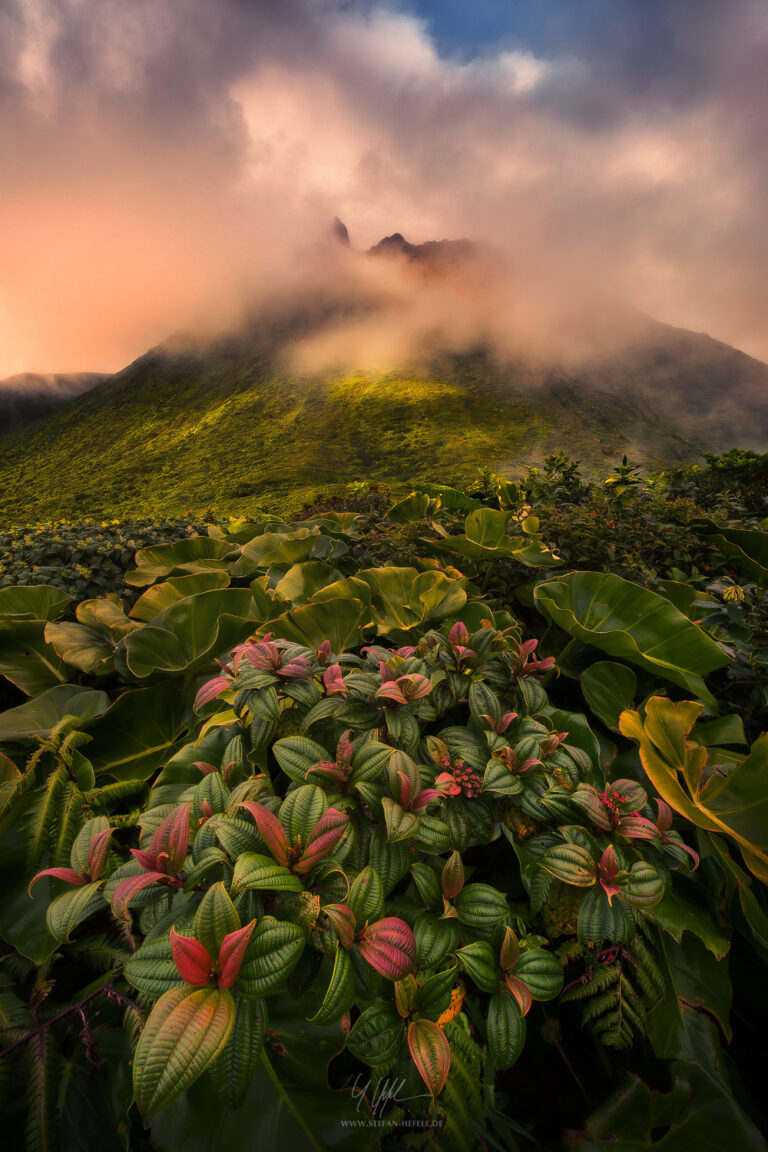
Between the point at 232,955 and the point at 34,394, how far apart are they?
369ft

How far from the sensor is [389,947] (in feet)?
2.21

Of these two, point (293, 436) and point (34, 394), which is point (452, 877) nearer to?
point (293, 436)

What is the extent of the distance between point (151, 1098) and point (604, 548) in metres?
2.79

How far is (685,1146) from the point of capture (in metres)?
0.89

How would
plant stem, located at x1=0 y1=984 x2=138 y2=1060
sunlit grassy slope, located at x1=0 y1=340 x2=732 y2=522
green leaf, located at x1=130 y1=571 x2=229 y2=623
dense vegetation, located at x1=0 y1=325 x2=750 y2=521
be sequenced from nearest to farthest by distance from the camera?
1. plant stem, located at x1=0 y1=984 x2=138 y2=1060
2. green leaf, located at x1=130 y1=571 x2=229 y2=623
3. sunlit grassy slope, located at x1=0 y1=340 x2=732 y2=522
4. dense vegetation, located at x1=0 y1=325 x2=750 y2=521

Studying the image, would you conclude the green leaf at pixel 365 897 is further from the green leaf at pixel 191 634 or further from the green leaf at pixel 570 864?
the green leaf at pixel 191 634

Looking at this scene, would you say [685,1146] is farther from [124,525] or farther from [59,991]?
[124,525]

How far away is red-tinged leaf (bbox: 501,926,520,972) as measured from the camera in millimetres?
803

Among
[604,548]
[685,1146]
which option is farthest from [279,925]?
[604,548]

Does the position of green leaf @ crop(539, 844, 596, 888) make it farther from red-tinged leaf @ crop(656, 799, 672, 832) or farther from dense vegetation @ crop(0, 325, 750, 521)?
dense vegetation @ crop(0, 325, 750, 521)

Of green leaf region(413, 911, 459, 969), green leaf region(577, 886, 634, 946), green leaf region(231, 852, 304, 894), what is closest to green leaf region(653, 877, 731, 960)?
green leaf region(577, 886, 634, 946)

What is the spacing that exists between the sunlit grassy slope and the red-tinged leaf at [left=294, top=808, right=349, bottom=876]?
52.1 ft

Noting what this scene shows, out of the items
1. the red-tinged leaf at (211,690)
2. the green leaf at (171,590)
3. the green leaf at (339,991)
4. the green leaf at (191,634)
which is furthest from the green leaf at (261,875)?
the green leaf at (171,590)

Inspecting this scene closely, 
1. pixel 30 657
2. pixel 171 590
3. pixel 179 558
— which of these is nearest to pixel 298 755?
pixel 171 590
